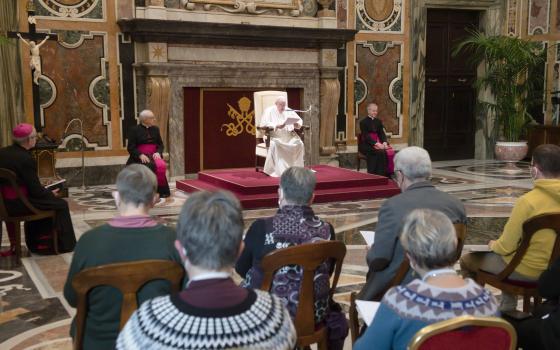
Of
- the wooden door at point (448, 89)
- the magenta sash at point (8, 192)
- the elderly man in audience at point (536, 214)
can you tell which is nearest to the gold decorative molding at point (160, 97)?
the magenta sash at point (8, 192)

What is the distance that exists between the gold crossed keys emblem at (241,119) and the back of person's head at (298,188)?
7.20 meters

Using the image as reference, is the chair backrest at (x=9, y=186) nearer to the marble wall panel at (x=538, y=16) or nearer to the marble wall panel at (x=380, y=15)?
the marble wall panel at (x=380, y=15)

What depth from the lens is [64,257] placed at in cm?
520

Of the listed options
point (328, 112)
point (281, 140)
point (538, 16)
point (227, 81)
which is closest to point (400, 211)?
point (281, 140)

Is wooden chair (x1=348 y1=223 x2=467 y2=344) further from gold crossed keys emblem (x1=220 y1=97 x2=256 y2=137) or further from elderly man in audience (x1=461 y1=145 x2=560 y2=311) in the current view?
gold crossed keys emblem (x1=220 y1=97 x2=256 y2=137)

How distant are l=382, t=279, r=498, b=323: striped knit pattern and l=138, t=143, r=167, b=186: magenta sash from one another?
19.5 ft

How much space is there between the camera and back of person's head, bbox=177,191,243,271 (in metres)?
1.66

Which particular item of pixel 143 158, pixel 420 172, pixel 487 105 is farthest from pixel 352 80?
pixel 420 172

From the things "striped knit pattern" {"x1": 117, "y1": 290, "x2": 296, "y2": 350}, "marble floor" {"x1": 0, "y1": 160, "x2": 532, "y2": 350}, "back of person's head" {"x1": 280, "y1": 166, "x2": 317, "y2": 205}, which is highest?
"back of person's head" {"x1": 280, "y1": 166, "x2": 317, "y2": 205}

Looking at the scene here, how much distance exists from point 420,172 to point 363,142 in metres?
6.53

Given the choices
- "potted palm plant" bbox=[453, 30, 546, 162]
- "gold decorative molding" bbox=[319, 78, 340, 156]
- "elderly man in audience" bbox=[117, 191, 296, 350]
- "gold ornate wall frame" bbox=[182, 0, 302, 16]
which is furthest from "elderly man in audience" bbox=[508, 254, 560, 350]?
"potted palm plant" bbox=[453, 30, 546, 162]

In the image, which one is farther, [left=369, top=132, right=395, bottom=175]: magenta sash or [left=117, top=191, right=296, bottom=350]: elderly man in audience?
[left=369, top=132, right=395, bottom=175]: magenta sash

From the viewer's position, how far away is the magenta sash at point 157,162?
24.8ft

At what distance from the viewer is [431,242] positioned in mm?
1897
